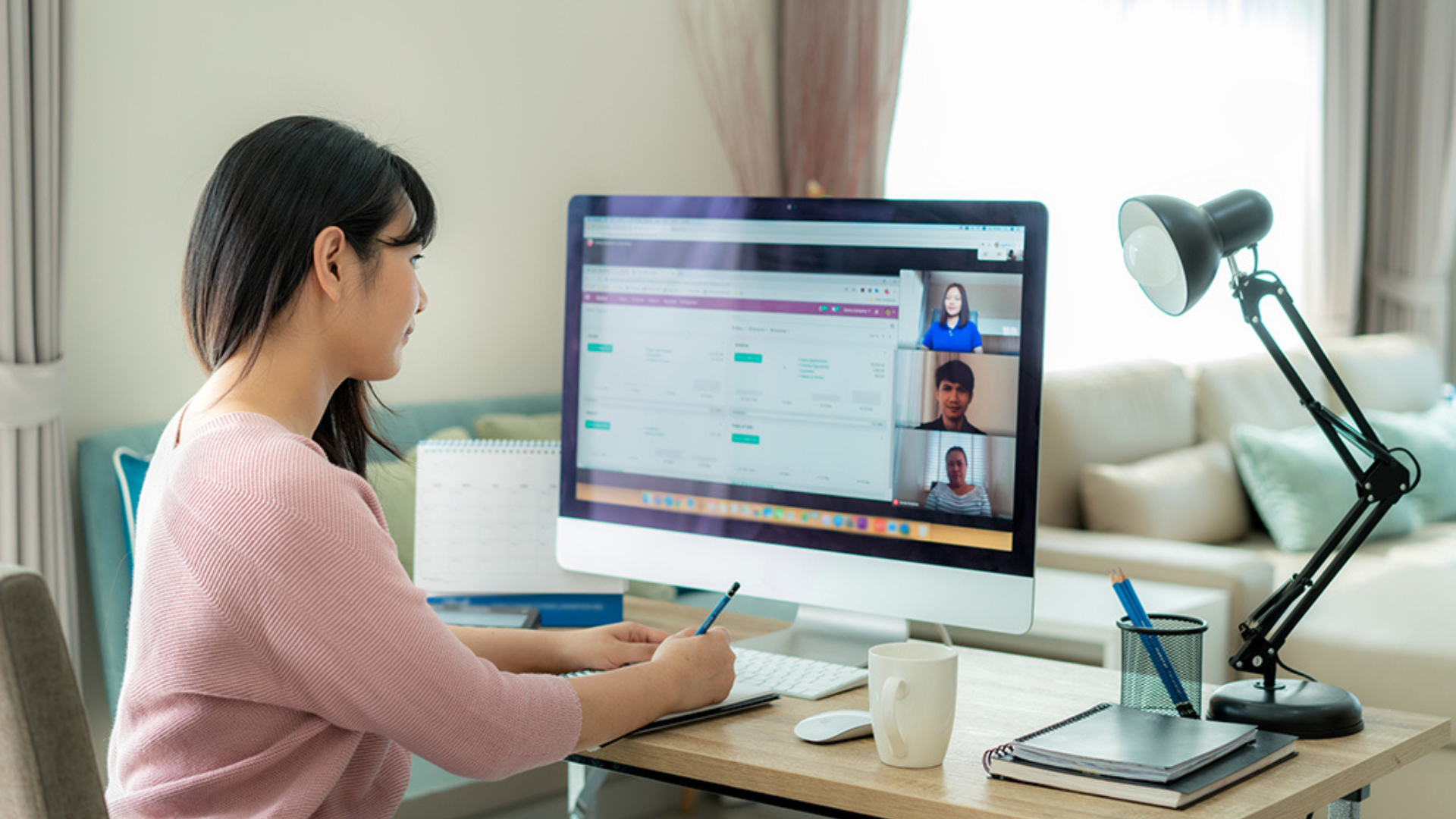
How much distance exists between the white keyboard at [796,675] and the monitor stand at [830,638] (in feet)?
0.18

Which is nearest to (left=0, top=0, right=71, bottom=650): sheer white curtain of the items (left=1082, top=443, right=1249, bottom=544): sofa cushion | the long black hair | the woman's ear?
the long black hair

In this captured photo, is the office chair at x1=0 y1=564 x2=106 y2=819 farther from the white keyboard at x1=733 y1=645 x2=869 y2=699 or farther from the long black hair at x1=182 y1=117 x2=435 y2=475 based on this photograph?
the white keyboard at x1=733 y1=645 x2=869 y2=699

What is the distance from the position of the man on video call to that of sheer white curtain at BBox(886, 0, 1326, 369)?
2.55 meters

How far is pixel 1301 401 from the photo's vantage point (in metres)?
1.19

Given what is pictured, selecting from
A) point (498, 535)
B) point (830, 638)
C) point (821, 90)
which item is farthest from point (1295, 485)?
point (498, 535)

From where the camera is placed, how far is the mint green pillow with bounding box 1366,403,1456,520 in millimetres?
3742

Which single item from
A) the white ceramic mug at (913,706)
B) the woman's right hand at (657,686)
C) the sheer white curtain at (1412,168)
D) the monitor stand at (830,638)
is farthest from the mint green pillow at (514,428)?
the sheer white curtain at (1412,168)

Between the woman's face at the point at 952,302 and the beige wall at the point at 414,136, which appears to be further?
the beige wall at the point at 414,136

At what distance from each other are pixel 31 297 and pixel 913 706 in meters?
1.65

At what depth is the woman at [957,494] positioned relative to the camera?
1271 millimetres

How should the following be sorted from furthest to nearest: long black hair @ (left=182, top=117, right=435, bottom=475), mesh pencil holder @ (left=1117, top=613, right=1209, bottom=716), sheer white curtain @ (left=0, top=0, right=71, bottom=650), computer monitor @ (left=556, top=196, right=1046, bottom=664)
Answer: sheer white curtain @ (left=0, top=0, right=71, bottom=650) < computer monitor @ (left=556, top=196, right=1046, bottom=664) < mesh pencil holder @ (left=1117, top=613, right=1209, bottom=716) < long black hair @ (left=182, top=117, right=435, bottom=475)

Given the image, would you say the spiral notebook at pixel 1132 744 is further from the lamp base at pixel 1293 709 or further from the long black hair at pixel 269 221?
the long black hair at pixel 269 221

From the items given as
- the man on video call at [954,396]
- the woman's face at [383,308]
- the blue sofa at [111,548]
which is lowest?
the blue sofa at [111,548]

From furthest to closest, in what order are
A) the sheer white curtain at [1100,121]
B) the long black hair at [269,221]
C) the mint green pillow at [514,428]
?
the sheer white curtain at [1100,121], the mint green pillow at [514,428], the long black hair at [269,221]
